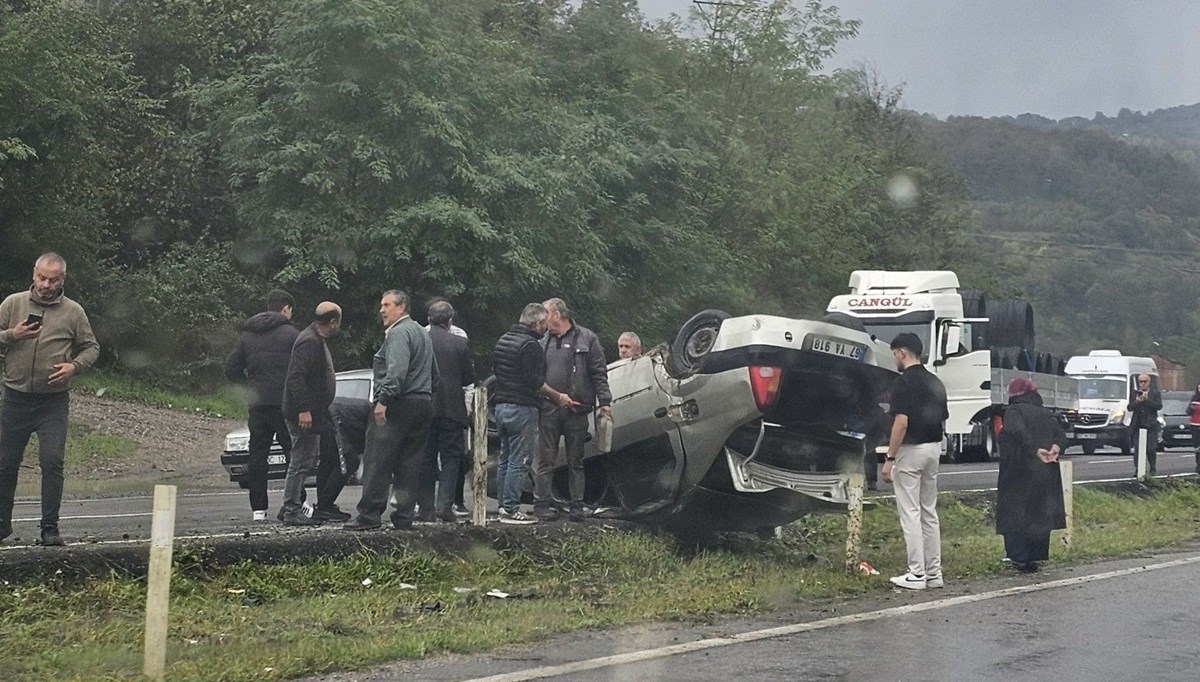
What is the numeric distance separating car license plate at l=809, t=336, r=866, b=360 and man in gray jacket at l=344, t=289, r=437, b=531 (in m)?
2.81

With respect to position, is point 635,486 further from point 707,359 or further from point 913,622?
point 913,622

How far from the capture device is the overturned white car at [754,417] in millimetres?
11578

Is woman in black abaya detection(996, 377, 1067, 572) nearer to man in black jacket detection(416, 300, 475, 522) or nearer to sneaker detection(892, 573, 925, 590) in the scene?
sneaker detection(892, 573, 925, 590)

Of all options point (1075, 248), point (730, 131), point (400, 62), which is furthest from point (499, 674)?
point (1075, 248)

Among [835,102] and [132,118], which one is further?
[835,102]

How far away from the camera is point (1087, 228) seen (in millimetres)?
113500

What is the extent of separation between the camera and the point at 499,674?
7.61 meters

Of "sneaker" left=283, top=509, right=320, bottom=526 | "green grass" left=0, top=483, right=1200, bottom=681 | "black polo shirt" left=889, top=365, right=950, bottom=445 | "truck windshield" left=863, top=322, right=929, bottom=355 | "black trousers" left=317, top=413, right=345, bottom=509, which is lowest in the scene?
"green grass" left=0, top=483, right=1200, bottom=681

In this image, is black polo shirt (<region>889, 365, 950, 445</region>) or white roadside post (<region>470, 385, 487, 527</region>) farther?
white roadside post (<region>470, 385, 487, 527</region>)

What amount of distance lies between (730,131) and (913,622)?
1525 inches

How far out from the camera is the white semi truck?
1119 inches

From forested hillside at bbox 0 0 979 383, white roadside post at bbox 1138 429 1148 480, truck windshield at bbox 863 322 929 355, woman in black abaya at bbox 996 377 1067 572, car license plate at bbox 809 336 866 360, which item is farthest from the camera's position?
forested hillside at bbox 0 0 979 383

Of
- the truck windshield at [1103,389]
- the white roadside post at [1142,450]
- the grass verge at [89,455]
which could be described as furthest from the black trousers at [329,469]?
the truck windshield at [1103,389]

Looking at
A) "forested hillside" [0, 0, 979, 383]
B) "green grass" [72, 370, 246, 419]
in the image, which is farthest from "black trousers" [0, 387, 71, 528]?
"green grass" [72, 370, 246, 419]
